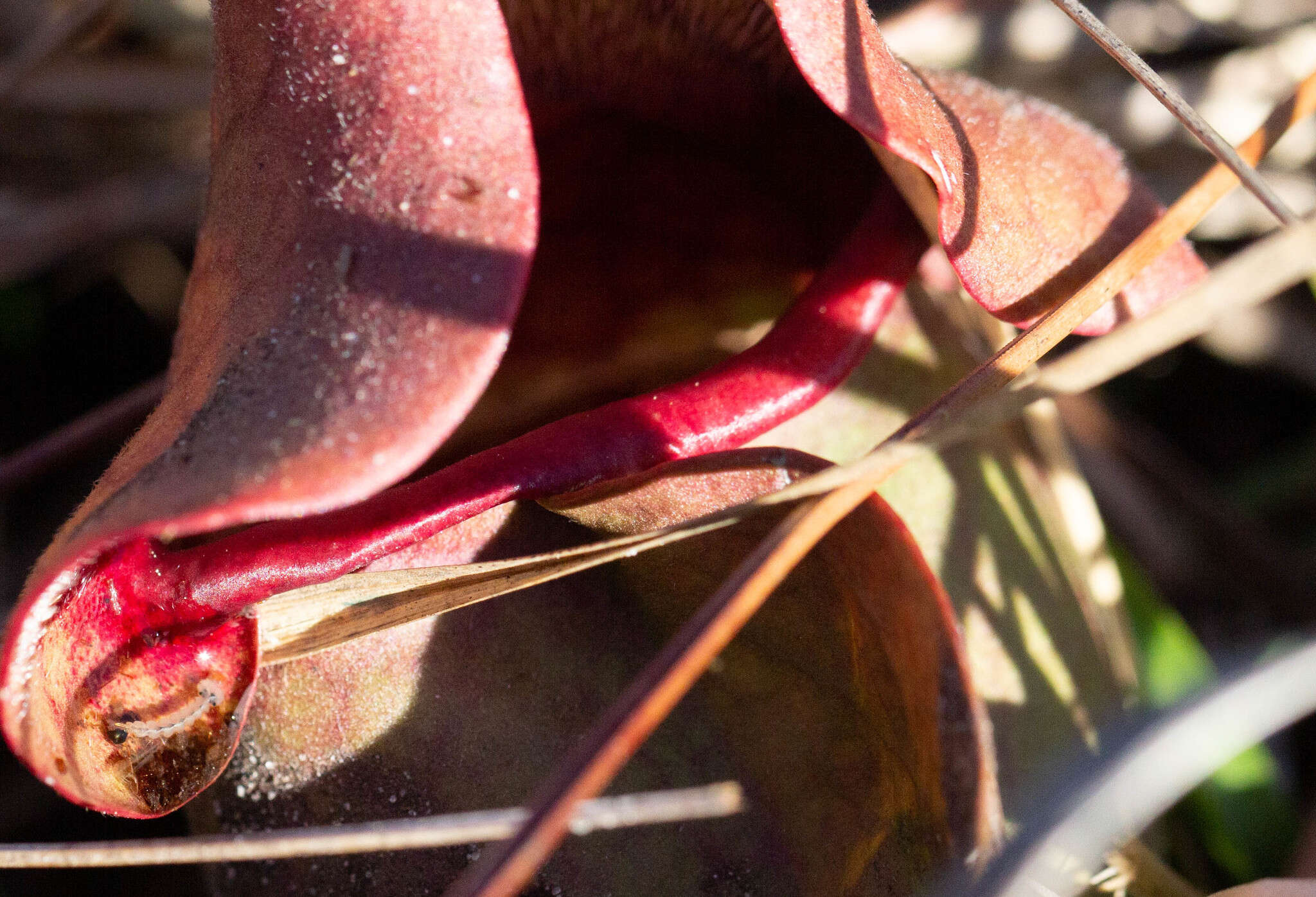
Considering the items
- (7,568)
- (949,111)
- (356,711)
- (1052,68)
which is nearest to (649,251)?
(949,111)

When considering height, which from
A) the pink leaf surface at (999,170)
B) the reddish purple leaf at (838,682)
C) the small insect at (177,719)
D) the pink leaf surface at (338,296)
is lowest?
the small insect at (177,719)

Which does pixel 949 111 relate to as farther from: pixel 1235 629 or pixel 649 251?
pixel 1235 629

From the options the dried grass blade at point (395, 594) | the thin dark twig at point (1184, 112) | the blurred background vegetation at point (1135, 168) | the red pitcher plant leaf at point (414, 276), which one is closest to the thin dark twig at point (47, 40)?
the blurred background vegetation at point (1135, 168)

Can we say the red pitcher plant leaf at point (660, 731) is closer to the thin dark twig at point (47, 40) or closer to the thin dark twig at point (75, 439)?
the thin dark twig at point (75, 439)

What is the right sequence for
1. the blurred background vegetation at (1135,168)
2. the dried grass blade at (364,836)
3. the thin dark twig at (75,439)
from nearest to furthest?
1. the dried grass blade at (364,836)
2. the thin dark twig at (75,439)
3. the blurred background vegetation at (1135,168)

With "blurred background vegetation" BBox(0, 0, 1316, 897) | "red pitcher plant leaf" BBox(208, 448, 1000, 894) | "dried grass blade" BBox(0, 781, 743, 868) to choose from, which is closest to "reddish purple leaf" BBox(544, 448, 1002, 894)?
"red pitcher plant leaf" BBox(208, 448, 1000, 894)

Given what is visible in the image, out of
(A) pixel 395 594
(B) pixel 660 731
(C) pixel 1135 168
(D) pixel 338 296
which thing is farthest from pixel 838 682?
(C) pixel 1135 168

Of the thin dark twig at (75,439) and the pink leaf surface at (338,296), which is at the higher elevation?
the pink leaf surface at (338,296)

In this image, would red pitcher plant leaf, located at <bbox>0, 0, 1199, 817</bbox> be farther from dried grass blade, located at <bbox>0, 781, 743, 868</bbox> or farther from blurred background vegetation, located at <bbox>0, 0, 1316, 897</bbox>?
blurred background vegetation, located at <bbox>0, 0, 1316, 897</bbox>
